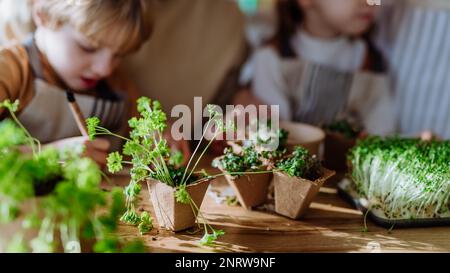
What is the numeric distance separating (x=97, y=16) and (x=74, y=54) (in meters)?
0.10

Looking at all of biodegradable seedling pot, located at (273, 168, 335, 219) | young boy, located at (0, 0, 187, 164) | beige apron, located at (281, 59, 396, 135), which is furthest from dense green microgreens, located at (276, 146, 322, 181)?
beige apron, located at (281, 59, 396, 135)

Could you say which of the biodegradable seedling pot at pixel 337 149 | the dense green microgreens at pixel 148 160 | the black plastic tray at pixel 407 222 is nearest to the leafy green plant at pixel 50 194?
the dense green microgreens at pixel 148 160

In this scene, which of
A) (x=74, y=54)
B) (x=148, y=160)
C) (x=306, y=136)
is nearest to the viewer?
(x=148, y=160)

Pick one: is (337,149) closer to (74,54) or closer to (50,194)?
(74,54)

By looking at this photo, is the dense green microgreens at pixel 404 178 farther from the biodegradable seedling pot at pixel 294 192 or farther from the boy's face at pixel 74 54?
the boy's face at pixel 74 54

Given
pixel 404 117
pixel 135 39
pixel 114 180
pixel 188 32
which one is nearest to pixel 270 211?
pixel 114 180

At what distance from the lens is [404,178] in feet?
3.21

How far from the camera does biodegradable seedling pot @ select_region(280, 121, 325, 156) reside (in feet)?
3.70

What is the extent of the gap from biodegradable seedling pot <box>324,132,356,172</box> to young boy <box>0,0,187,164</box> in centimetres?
55

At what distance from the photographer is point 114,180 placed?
1.13 m

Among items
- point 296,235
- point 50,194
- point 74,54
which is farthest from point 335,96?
point 50,194

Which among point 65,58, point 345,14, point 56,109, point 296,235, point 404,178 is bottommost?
point 296,235

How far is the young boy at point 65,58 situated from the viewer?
107 centimetres

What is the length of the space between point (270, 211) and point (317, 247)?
0.15 metres
